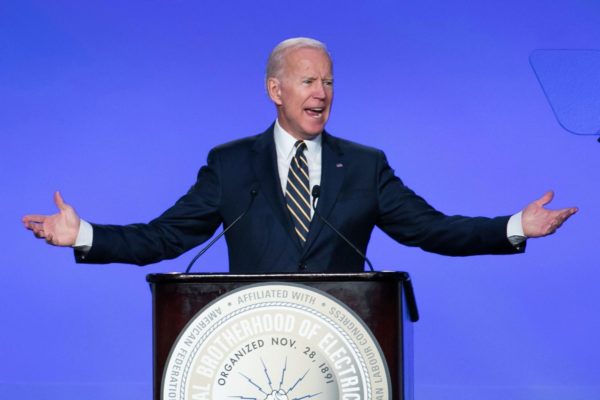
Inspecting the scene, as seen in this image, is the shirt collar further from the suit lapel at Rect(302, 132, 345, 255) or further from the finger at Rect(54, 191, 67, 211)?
the finger at Rect(54, 191, 67, 211)

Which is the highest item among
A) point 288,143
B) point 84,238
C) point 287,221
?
point 288,143

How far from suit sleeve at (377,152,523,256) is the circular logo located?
0.58 metres

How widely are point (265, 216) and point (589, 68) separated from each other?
121cm

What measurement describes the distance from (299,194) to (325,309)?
596 mm

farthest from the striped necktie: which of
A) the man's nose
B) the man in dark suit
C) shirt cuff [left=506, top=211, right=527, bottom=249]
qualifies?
shirt cuff [left=506, top=211, right=527, bottom=249]

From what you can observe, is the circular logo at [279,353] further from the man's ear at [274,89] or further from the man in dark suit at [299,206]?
the man's ear at [274,89]

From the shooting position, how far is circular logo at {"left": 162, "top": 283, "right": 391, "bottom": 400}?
1.71 metres

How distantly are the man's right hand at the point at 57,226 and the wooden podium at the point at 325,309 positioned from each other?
0.33m

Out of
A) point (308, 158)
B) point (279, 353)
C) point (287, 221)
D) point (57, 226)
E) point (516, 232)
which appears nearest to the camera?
point (279, 353)

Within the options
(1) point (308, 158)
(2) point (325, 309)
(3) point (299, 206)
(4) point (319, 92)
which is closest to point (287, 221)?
Result: (3) point (299, 206)

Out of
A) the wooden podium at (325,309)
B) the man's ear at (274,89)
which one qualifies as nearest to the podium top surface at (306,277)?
the wooden podium at (325,309)

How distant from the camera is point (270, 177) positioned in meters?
2.32

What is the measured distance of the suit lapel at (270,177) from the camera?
224 centimetres

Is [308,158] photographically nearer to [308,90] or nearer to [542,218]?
[308,90]
